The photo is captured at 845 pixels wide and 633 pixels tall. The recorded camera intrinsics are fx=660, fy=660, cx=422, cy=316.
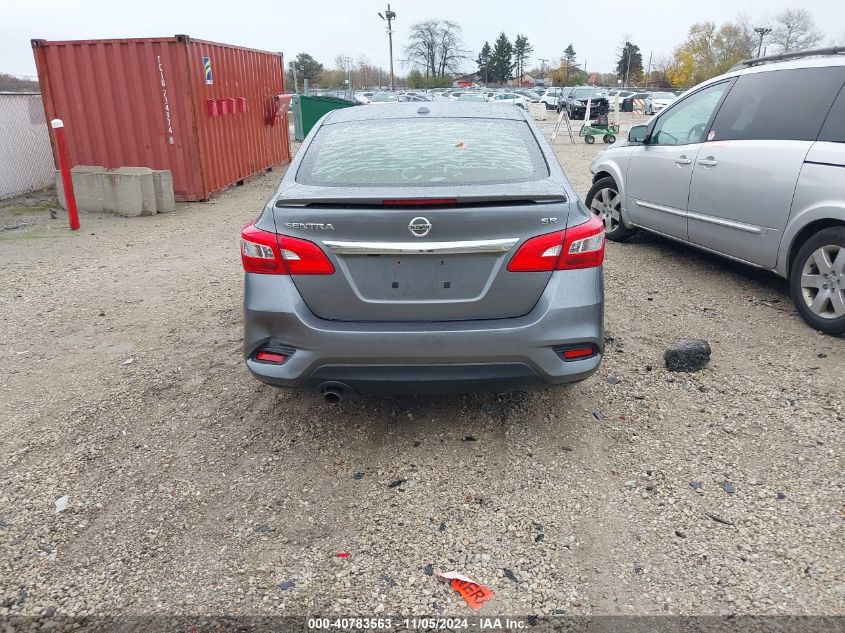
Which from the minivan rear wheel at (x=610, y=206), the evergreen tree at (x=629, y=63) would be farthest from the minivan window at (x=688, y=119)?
the evergreen tree at (x=629, y=63)

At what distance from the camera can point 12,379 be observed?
4.39 meters

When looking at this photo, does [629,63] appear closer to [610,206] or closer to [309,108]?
[309,108]

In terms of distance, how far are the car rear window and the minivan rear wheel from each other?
144 inches

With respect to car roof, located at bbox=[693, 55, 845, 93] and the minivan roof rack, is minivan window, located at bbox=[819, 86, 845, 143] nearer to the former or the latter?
car roof, located at bbox=[693, 55, 845, 93]

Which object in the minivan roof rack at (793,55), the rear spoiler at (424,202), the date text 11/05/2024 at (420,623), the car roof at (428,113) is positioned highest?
the minivan roof rack at (793,55)

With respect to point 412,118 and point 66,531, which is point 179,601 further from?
point 412,118

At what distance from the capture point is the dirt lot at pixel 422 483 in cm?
252

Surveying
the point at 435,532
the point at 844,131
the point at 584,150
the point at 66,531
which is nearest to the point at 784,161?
the point at 844,131

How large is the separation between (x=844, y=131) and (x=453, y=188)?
10.2 ft

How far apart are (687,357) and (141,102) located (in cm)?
942

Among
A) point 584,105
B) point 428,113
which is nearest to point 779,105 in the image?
point 428,113

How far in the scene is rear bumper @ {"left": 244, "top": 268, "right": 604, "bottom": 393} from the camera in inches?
116

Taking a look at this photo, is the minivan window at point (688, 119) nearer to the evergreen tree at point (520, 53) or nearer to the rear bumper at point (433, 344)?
the rear bumper at point (433, 344)

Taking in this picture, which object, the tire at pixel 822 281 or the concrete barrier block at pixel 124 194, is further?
the concrete barrier block at pixel 124 194
